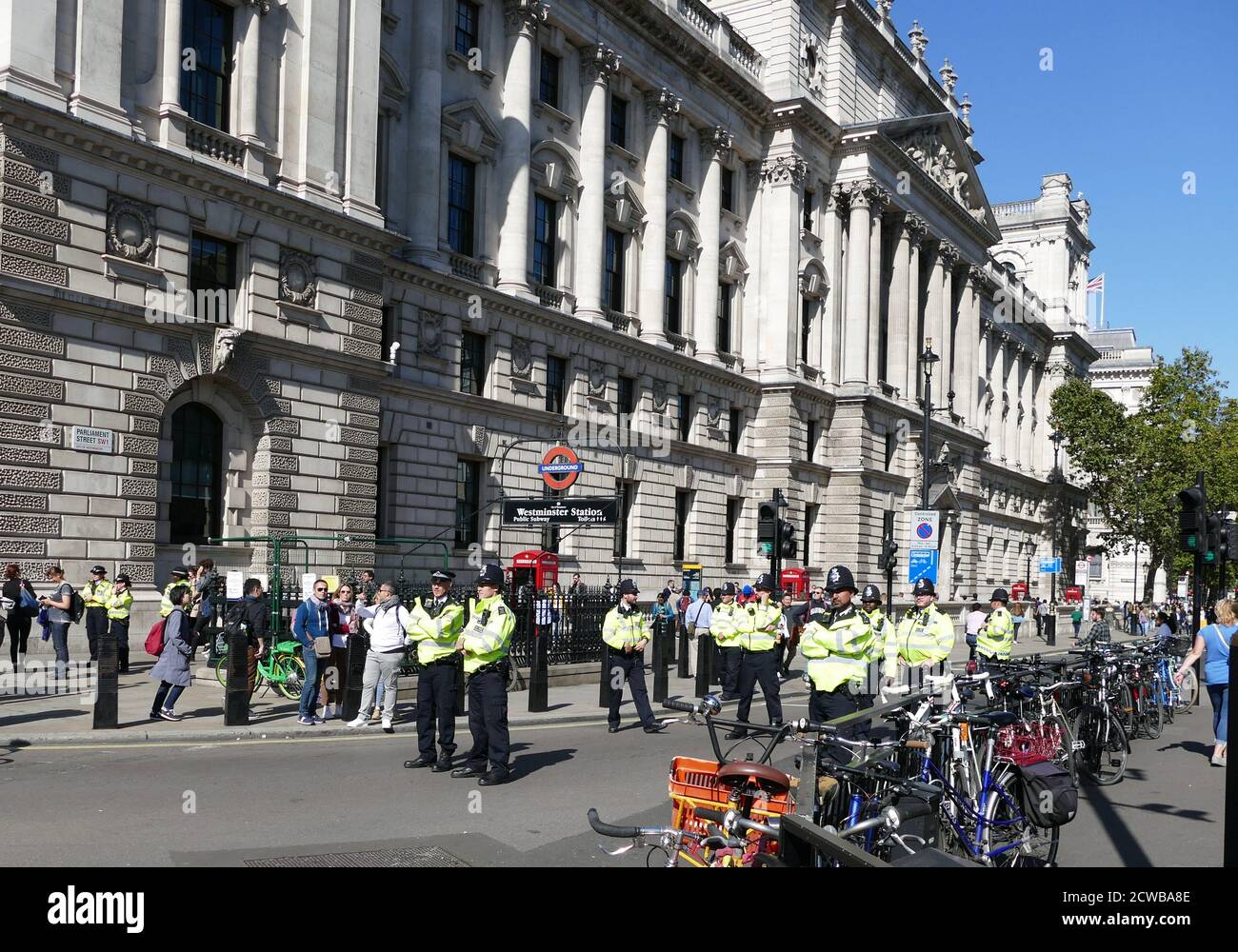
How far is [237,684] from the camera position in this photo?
43.7ft

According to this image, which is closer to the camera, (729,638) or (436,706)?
(436,706)

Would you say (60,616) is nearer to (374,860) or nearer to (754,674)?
(754,674)

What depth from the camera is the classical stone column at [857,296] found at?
46.2m

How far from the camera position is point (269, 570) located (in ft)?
67.8

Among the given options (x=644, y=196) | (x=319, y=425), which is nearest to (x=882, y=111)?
(x=644, y=196)

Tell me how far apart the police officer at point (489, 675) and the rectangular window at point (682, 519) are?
27732mm

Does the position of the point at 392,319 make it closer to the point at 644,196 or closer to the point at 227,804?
the point at 644,196

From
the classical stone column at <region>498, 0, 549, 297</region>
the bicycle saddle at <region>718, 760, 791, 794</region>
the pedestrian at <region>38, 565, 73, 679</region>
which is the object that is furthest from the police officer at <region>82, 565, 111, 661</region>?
the classical stone column at <region>498, 0, 549, 297</region>

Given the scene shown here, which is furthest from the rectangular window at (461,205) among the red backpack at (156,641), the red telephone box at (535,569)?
the red backpack at (156,641)

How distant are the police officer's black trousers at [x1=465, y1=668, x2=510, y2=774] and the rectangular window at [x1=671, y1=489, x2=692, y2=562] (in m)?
27.7

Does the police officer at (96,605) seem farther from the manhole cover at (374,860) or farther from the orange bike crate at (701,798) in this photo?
the orange bike crate at (701,798)

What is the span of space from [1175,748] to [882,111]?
41189 millimetres

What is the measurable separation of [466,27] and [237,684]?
21698 millimetres

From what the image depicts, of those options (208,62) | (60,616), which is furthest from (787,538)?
(208,62)
